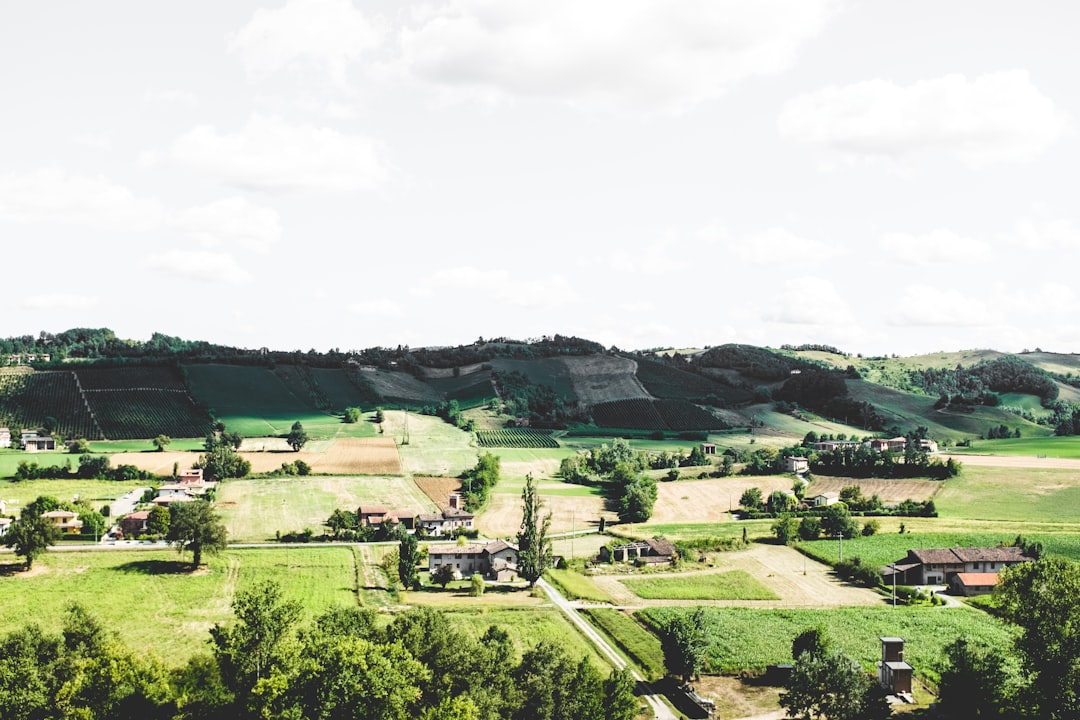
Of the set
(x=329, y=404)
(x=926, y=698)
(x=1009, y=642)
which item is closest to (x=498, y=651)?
(x=926, y=698)

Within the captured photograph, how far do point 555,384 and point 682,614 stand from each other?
128m

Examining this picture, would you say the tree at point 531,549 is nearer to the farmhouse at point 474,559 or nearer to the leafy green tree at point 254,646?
the farmhouse at point 474,559

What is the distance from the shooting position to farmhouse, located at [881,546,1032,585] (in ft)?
250

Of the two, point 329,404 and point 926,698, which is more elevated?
point 329,404

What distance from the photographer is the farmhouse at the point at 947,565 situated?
76.1 meters

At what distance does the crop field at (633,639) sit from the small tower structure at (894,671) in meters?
11.8

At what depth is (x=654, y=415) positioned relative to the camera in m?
166

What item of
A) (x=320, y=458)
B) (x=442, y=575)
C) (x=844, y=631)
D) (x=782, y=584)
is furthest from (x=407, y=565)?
(x=320, y=458)

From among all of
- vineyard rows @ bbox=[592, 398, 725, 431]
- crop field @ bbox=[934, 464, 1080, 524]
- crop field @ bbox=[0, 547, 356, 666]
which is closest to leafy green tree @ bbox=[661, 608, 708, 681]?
crop field @ bbox=[0, 547, 356, 666]

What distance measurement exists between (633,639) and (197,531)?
113 feet

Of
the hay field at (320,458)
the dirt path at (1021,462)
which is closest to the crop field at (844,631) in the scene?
the dirt path at (1021,462)

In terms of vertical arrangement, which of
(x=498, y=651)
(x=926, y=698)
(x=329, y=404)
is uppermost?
(x=329, y=404)

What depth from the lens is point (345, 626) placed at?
149 feet

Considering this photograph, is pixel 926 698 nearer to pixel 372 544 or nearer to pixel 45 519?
pixel 372 544
